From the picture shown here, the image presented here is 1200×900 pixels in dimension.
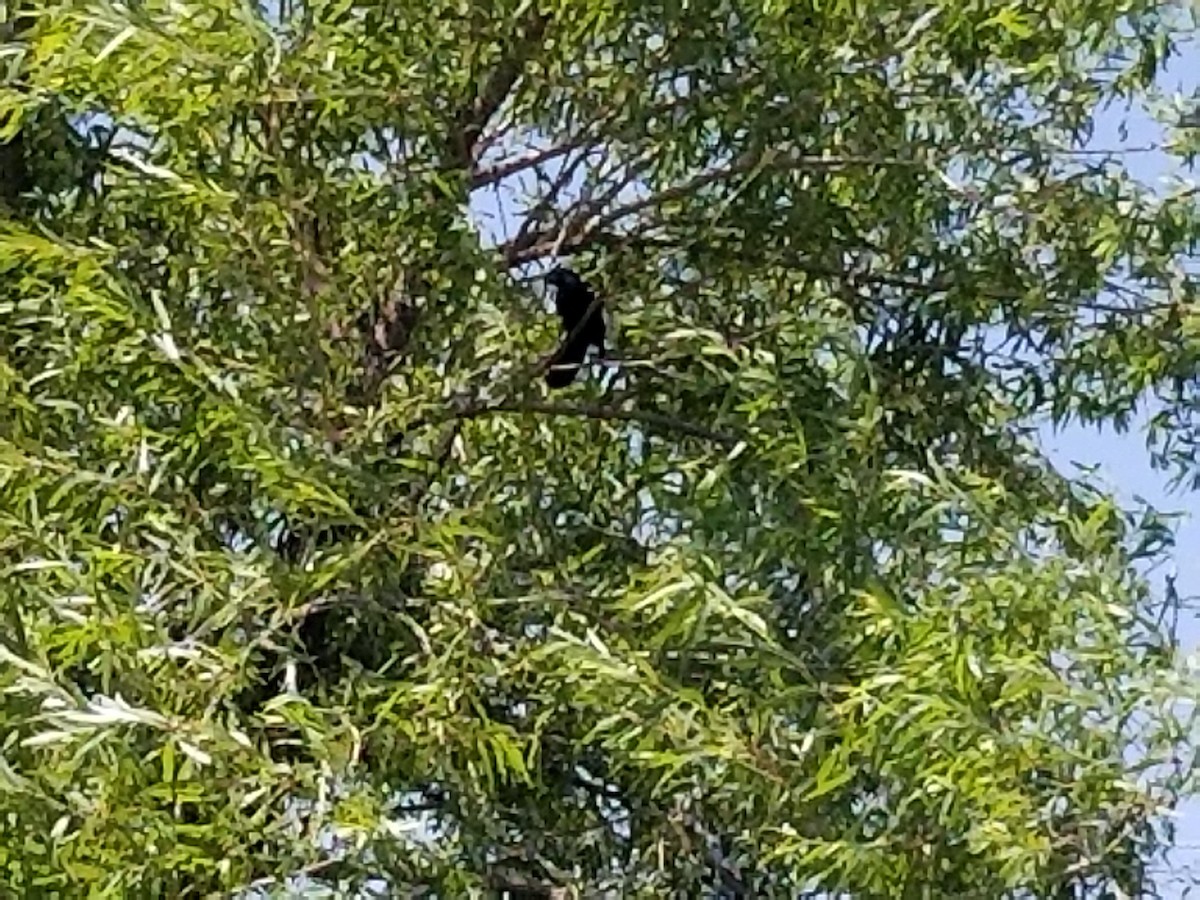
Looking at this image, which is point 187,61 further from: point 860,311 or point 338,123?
point 860,311

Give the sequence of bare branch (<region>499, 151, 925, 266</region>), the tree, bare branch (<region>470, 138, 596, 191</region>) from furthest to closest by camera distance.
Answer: bare branch (<region>470, 138, 596, 191</region>)
bare branch (<region>499, 151, 925, 266</region>)
the tree

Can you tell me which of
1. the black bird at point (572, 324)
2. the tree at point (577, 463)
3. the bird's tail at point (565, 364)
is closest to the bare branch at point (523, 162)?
the tree at point (577, 463)

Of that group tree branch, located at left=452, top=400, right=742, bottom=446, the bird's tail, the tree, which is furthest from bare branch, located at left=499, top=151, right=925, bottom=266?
tree branch, located at left=452, top=400, right=742, bottom=446

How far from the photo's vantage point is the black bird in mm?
3912

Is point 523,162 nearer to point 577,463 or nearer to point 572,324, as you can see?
point 572,324

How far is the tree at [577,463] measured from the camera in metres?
3.09

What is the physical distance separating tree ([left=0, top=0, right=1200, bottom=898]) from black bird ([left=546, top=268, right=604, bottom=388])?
58 millimetres

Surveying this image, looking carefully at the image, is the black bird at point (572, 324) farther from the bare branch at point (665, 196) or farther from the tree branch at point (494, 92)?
the tree branch at point (494, 92)

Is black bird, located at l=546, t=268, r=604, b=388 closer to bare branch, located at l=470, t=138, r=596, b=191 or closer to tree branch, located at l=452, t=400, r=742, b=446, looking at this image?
tree branch, located at l=452, t=400, r=742, b=446

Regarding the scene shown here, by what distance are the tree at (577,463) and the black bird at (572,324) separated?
0.19 ft

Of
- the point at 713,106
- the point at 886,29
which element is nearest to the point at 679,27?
the point at 713,106

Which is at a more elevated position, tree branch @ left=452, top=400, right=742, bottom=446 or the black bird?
the black bird

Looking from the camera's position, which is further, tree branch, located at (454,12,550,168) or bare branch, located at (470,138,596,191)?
bare branch, located at (470,138,596,191)

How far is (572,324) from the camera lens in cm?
396
